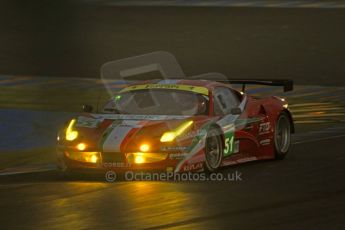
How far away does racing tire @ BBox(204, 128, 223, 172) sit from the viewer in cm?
1177

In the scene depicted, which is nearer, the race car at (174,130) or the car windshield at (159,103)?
the race car at (174,130)

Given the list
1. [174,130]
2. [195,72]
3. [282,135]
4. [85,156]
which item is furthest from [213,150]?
[195,72]

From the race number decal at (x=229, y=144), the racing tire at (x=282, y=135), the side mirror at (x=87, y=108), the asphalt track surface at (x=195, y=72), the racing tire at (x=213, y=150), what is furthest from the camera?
the racing tire at (x=282, y=135)

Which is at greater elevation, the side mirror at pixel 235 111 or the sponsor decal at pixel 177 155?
the side mirror at pixel 235 111

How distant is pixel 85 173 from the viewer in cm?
1202

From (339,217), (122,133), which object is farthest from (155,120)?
(339,217)

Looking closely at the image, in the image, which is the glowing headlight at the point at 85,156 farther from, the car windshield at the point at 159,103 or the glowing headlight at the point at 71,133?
the car windshield at the point at 159,103

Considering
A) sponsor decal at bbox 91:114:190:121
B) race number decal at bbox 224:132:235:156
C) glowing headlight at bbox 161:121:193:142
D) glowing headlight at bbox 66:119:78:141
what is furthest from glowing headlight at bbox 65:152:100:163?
race number decal at bbox 224:132:235:156

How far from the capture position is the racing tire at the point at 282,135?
44.4 feet

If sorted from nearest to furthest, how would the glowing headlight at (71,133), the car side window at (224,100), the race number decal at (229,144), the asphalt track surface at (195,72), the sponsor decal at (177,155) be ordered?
the asphalt track surface at (195,72)
the sponsor decal at (177,155)
the glowing headlight at (71,133)
the race number decal at (229,144)
the car side window at (224,100)

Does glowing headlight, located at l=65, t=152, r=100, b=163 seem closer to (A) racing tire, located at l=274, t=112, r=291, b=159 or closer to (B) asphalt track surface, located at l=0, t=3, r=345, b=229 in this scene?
(B) asphalt track surface, located at l=0, t=3, r=345, b=229

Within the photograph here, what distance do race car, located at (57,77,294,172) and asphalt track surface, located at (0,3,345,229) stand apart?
272mm

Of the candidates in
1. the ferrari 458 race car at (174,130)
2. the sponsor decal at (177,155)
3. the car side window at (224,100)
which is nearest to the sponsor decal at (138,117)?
the ferrari 458 race car at (174,130)

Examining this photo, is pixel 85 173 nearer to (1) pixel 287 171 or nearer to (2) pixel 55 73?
(1) pixel 287 171
